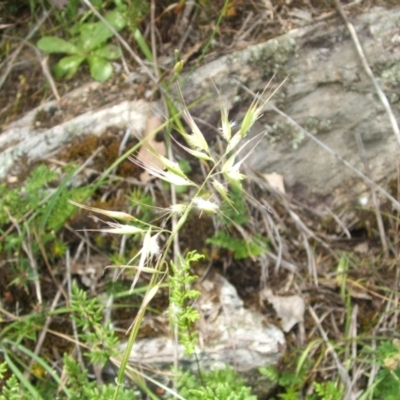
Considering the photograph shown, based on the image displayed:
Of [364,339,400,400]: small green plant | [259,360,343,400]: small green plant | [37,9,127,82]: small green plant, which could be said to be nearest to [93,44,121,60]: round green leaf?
[37,9,127,82]: small green plant

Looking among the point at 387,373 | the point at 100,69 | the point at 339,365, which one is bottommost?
the point at 339,365

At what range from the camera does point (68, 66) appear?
123 inches

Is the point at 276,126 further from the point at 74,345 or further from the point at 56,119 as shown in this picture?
the point at 74,345

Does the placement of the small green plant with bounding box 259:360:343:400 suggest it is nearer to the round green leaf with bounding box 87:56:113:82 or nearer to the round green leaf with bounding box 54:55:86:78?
the round green leaf with bounding box 87:56:113:82

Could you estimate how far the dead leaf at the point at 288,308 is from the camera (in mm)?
2732

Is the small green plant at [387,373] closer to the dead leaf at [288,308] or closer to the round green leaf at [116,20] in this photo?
the dead leaf at [288,308]

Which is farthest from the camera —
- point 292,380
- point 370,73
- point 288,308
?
point 370,73

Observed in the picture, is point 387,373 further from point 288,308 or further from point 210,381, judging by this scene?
point 210,381

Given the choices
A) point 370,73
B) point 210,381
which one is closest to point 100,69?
point 370,73

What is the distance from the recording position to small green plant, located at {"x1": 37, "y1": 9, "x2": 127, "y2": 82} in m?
3.09

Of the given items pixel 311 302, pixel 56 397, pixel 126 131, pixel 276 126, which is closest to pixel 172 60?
pixel 126 131

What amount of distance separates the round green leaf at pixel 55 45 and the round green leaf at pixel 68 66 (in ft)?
0.13

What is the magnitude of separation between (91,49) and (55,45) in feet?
0.63

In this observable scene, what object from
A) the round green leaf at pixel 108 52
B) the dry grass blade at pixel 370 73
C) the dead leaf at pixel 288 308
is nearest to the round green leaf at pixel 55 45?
the round green leaf at pixel 108 52
